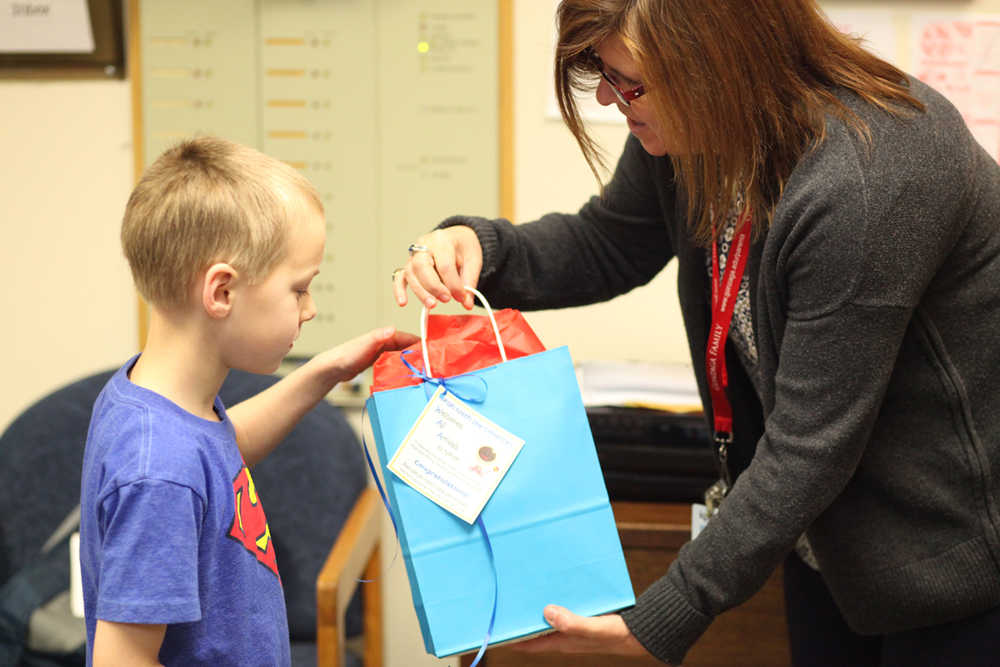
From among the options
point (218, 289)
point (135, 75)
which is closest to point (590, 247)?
point (218, 289)

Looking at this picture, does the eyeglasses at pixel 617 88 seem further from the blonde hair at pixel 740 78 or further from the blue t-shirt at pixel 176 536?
the blue t-shirt at pixel 176 536

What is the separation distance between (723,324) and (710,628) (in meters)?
0.69

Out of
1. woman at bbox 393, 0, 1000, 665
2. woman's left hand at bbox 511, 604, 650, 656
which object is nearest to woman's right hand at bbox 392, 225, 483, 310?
woman at bbox 393, 0, 1000, 665

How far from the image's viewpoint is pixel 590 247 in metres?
1.34

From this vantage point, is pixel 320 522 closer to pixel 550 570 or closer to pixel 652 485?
pixel 652 485

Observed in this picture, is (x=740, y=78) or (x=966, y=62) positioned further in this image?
(x=966, y=62)

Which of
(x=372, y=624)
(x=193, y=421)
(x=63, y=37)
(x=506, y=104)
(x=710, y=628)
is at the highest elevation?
Answer: (x=63, y=37)

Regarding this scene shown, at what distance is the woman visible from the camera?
0.89 m

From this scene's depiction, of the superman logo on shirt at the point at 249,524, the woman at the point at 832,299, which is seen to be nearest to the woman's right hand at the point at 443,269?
the woman at the point at 832,299

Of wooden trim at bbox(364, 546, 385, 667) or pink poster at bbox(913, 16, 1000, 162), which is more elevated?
pink poster at bbox(913, 16, 1000, 162)

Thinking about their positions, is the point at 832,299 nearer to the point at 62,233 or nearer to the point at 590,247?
the point at 590,247

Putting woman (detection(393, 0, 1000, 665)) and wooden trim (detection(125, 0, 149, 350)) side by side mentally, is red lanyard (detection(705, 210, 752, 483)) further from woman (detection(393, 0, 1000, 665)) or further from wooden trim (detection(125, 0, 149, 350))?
wooden trim (detection(125, 0, 149, 350))

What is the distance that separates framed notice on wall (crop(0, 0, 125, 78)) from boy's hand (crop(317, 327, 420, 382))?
3.98 ft

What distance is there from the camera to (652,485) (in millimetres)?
1643
